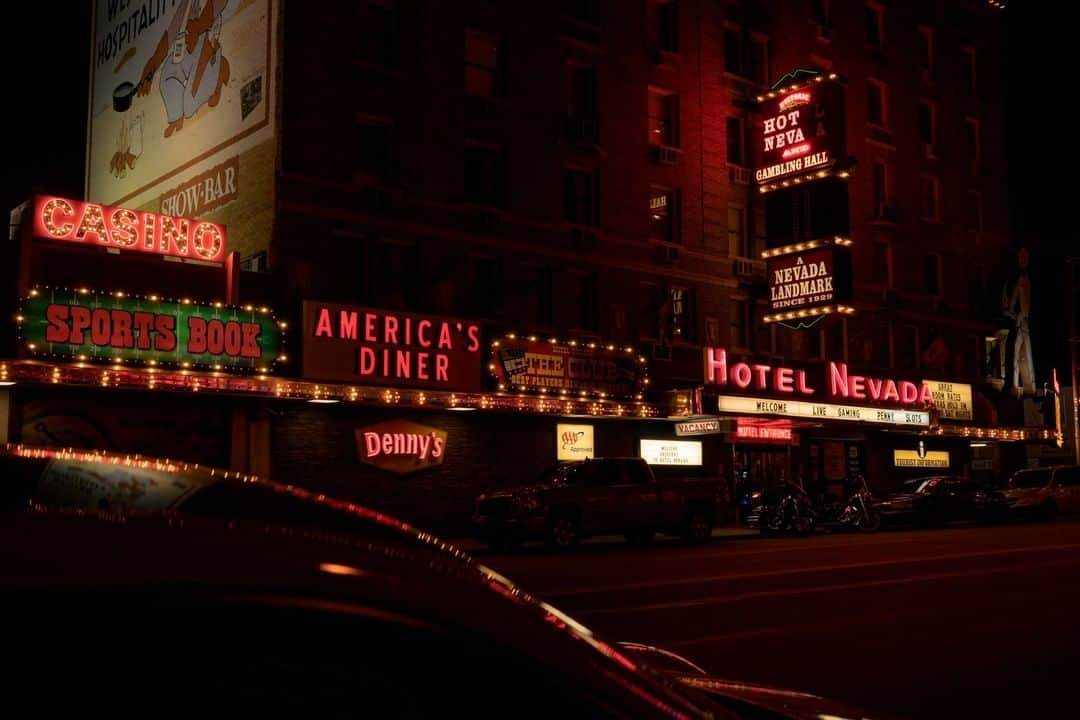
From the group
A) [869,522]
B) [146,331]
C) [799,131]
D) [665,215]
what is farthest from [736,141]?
[146,331]

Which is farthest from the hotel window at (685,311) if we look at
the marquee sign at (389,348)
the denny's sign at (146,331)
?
the denny's sign at (146,331)

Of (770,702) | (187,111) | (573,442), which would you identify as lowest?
(770,702)

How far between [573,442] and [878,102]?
66.0ft

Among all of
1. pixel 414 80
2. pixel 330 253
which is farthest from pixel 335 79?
pixel 330 253

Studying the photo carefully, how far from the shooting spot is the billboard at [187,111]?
26016mm

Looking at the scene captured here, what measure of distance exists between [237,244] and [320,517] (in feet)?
83.0

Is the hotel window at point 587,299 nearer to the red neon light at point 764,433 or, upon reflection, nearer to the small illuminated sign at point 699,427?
the small illuminated sign at point 699,427

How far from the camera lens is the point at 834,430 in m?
36.9

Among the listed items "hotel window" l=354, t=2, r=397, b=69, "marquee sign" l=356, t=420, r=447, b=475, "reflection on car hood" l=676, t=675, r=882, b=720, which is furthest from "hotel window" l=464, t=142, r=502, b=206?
"reflection on car hood" l=676, t=675, r=882, b=720

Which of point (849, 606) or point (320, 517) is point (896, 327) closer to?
point (849, 606)

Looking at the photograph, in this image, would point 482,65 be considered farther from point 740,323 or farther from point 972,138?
point 972,138

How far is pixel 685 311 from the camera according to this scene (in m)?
33.1

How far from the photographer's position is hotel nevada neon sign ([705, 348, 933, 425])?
30.6m

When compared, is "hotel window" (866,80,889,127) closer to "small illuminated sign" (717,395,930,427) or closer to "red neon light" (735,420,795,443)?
"small illuminated sign" (717,395,930,427)
